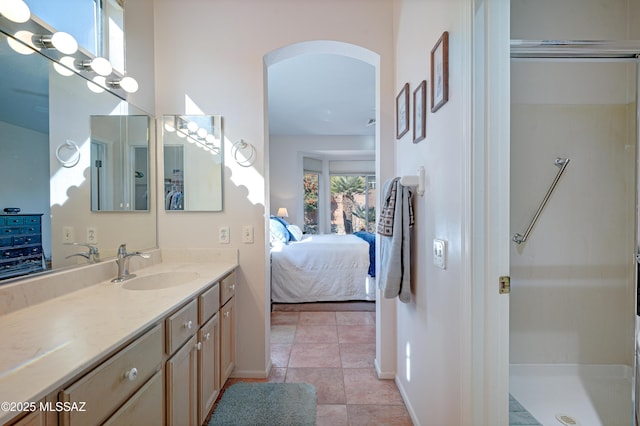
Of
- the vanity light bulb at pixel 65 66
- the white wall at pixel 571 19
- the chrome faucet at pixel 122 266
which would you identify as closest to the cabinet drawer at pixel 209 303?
the chrome faucet at pixel 122 266

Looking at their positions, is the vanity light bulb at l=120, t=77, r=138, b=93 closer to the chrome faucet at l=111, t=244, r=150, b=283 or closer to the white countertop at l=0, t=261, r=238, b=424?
the chrome faucet at l=111, t=244, r=150, b=283

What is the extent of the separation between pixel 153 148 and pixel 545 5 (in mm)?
2782

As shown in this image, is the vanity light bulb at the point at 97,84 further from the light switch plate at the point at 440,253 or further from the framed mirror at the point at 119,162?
the light switch plate at the point at 440,253

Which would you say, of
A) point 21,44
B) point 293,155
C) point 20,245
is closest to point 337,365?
point 20,245

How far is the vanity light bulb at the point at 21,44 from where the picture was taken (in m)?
1.14

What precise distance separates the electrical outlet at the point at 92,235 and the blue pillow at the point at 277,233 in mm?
2415

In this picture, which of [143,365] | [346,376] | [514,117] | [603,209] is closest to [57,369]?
[143,365]

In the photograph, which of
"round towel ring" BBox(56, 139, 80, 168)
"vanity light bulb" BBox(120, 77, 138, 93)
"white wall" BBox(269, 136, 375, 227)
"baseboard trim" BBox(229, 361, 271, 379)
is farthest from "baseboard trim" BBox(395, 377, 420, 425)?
"white wall" BBox(269, 136, 375, 227)

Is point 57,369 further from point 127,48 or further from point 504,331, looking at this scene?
point 127,48

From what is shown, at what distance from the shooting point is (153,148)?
6.73ft

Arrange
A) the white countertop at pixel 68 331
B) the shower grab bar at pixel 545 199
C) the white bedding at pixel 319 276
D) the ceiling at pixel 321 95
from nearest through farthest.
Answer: the white countertop at pixel 68 331 → the shower grab bar at pixel 545 199 → the ceiling at pixel 321 95 → the white bedding at pixel 319 276

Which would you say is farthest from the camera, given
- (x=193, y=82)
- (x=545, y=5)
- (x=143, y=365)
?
(x=193, y=82)

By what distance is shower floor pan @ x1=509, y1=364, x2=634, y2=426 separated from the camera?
155 cm

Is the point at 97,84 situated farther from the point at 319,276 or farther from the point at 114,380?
the point at 319,276
